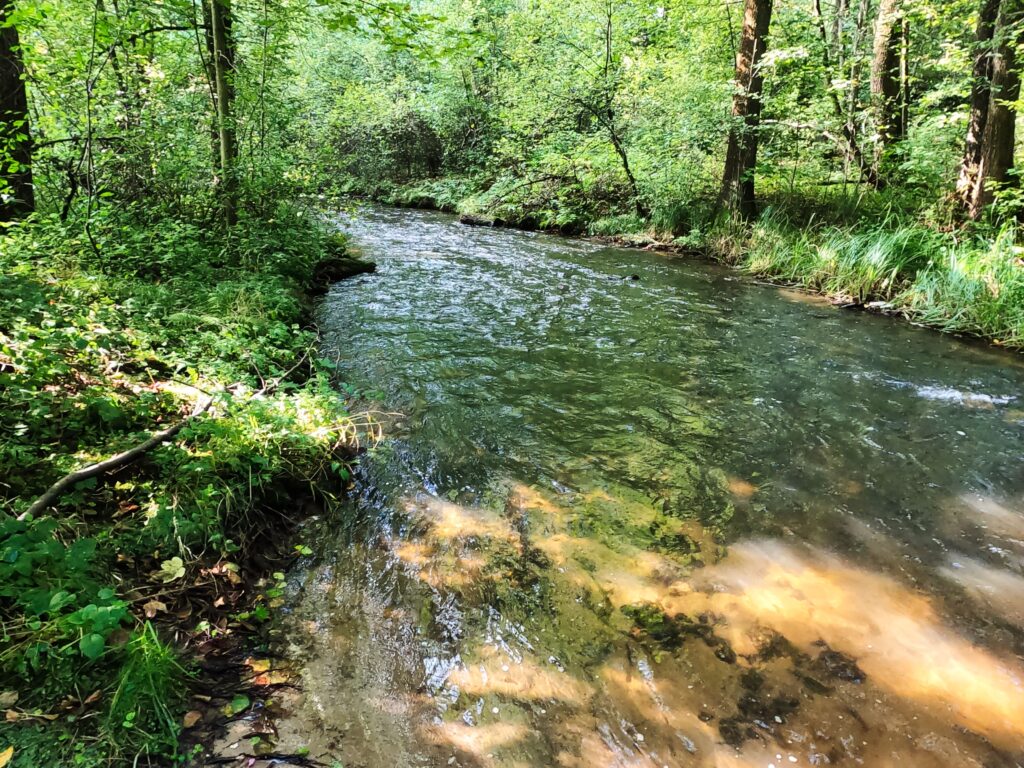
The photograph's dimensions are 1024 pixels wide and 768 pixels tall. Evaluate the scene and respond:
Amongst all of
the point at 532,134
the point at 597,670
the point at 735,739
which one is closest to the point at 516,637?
the point at 597,670

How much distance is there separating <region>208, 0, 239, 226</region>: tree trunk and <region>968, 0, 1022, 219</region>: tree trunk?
10.2 m

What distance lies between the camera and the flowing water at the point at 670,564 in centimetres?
236

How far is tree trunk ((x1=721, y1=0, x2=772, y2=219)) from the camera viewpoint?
1116cm

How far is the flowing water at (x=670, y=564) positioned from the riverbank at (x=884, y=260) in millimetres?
1449

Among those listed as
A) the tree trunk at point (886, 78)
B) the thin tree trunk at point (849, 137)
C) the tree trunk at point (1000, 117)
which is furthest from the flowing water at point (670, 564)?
the tree trunk at point (886, 78)

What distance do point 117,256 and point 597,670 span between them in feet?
21.1

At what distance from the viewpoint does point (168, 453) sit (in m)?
3.18

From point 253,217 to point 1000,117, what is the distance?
10823 millimetres

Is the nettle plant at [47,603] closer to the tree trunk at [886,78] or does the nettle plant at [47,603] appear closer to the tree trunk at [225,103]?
the tree trunk at [225,103]

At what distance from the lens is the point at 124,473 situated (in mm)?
3090

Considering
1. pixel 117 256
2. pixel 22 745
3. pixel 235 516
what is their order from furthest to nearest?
pixel 117 256, pixel 235 516, pixel 22 745

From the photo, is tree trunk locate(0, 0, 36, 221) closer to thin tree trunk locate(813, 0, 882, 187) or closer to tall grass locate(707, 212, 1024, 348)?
tall grass locate(707, 212, 1024, 348)

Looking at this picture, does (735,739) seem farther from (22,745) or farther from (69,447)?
(69,447)

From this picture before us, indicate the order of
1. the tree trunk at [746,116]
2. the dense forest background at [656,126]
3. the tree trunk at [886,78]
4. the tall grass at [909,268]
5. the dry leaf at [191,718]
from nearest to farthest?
the dry leaf at [191,718], the dense forest background at [656,126], the tall grass at [909,268], the tree trunk at [886,78], the tree trunk at [746,116]
